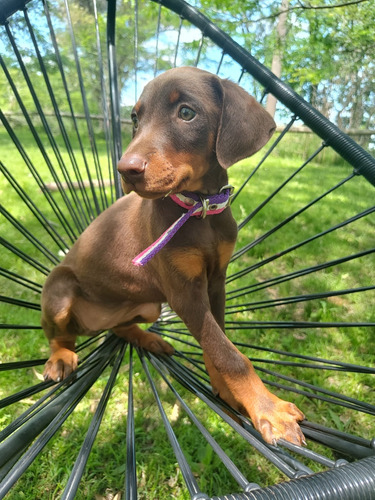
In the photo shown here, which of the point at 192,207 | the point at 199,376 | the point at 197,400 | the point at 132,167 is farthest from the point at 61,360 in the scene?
the point at 132,167

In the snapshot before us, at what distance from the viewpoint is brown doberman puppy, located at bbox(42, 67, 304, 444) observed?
48.3 inches

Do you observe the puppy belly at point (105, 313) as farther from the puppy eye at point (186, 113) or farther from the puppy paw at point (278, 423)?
the puppy eye at point (186, 113)

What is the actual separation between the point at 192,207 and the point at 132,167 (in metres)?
0.36

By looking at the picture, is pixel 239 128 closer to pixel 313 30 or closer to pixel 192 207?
pixel 192 207

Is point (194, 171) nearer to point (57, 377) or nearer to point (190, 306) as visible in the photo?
point (190, 306)

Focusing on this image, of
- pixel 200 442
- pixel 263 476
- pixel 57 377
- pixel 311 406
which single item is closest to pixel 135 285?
pixel 57 377

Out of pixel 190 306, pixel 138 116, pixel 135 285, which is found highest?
pixel 138 116

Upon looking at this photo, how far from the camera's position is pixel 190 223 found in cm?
143

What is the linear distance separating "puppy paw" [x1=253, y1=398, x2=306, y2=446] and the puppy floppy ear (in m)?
0.84

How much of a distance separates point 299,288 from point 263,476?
163cm

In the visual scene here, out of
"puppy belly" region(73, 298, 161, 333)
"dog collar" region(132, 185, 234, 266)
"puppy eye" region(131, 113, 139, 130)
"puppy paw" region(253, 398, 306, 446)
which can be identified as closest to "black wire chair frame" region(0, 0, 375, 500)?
"puppy paw" region(253, 398, 306, 446)

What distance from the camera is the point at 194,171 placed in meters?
1.34

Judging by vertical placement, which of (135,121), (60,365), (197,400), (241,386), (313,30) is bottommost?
(197,400)

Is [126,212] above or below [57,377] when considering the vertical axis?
above
